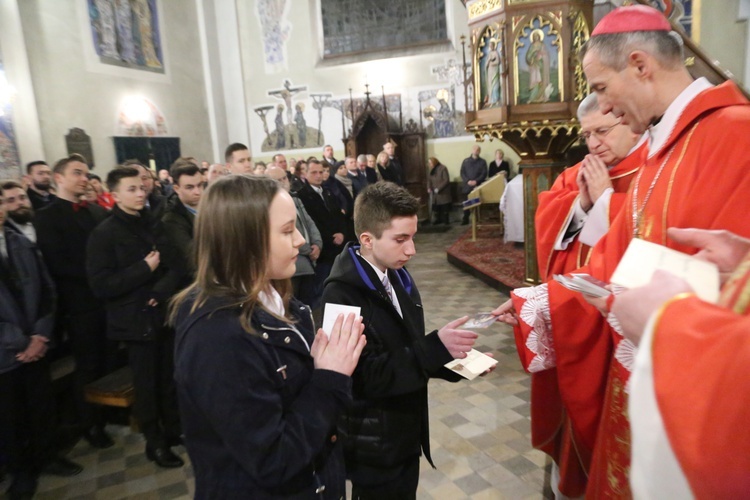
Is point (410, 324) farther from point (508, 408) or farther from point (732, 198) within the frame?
point (508, 408)

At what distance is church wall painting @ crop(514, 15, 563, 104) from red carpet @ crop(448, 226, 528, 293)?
2005 mm

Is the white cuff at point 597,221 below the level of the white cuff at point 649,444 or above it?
above

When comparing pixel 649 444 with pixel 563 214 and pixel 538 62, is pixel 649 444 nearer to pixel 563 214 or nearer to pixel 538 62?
pixel 563 214

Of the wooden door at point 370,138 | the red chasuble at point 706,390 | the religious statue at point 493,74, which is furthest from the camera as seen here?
the wooden door at point 370,138

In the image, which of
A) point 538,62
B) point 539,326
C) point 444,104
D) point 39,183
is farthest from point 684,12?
point 444,104

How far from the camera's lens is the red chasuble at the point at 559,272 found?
2070 mm

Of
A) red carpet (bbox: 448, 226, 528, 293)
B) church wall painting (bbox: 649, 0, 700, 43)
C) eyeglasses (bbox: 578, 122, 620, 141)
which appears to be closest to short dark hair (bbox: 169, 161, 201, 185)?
eyeglasses (bbox: 578, 122, 620, 141)

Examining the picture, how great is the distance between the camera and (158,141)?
12.5 meters

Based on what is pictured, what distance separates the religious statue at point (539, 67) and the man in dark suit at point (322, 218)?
2406mm

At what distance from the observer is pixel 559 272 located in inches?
92.4

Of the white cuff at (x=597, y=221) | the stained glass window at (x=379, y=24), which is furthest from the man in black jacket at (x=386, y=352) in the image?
the stained glass window at (x=379, y=24)

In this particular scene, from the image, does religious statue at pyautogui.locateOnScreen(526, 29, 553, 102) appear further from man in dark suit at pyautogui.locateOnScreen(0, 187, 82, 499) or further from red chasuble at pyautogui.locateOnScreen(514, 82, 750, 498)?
man in dark suit at pyautogui.locateOnScreen(0, 187, 82, 499)

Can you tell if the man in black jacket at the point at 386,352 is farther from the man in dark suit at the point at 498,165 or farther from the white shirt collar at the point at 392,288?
the man in dark suit at the point at 498,165

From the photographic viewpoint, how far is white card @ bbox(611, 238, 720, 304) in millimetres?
844
